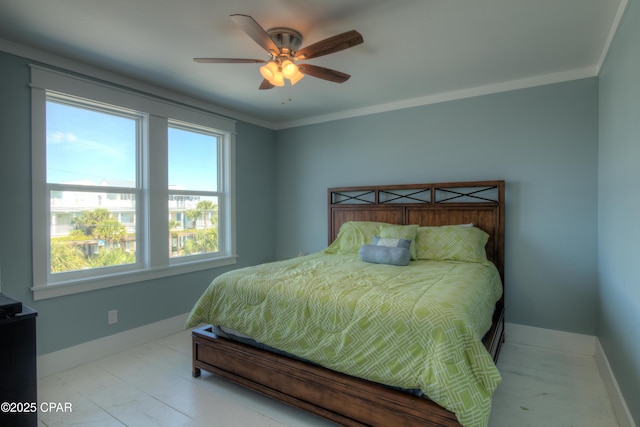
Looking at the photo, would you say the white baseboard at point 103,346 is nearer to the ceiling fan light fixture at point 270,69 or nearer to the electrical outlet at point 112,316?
the electrical outlet at point 112,316

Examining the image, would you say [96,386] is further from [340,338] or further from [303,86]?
[303,86]

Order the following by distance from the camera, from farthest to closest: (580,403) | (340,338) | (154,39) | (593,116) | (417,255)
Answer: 1. (417,255)
2. (593,116)
3. (154,39)
4. (580,403)
5. (340,338)

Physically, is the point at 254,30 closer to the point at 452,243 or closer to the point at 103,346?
the point at 452,243

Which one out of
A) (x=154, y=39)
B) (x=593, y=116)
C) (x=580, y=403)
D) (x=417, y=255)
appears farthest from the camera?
(x=417, y=255)

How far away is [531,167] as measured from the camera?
312cm

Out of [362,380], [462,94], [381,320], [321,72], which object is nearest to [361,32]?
[321,72]

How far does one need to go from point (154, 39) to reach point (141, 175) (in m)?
1.38

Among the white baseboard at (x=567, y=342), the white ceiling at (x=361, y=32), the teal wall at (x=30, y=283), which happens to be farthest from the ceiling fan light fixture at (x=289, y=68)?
the white baseboard at (x=567, y=342)

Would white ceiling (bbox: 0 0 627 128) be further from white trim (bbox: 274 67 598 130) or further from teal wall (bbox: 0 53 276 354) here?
teal wall (bbox: 0 53 276 354)

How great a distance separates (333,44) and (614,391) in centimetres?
282

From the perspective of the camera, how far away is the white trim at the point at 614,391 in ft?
6.10

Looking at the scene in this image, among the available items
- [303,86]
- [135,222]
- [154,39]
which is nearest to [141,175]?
[135,222]

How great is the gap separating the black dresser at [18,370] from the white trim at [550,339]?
3639mm

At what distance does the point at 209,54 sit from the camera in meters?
2.59
